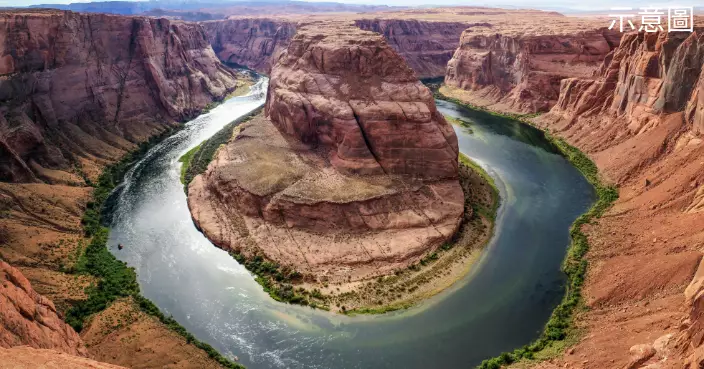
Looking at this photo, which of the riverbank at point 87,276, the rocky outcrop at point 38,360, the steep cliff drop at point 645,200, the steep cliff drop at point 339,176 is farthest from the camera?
the steep cliff drop at point 339,176

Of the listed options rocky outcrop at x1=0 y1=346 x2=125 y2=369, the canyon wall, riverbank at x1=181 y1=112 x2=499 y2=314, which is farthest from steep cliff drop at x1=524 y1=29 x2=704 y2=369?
the canyon wall

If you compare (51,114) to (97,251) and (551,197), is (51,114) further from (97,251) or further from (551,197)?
(551,197)

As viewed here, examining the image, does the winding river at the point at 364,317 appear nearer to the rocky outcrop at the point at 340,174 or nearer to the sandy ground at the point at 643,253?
the sandy ground at the point at 643,253

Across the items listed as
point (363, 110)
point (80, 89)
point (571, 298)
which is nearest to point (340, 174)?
point (363, 110)

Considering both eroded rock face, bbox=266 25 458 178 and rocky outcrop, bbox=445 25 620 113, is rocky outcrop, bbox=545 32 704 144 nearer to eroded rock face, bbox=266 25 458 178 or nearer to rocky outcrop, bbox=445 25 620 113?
rocky outcrop, bbox=445 25 620 113

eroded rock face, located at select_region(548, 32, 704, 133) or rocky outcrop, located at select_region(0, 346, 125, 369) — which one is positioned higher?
eroded rock face, located at select_region(548, 32, 704, 133)

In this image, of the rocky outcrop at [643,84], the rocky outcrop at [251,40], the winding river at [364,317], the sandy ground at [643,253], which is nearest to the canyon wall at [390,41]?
the rocky outcrop at [251,40]

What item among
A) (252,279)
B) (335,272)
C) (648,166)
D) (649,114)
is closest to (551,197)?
(648,166)
